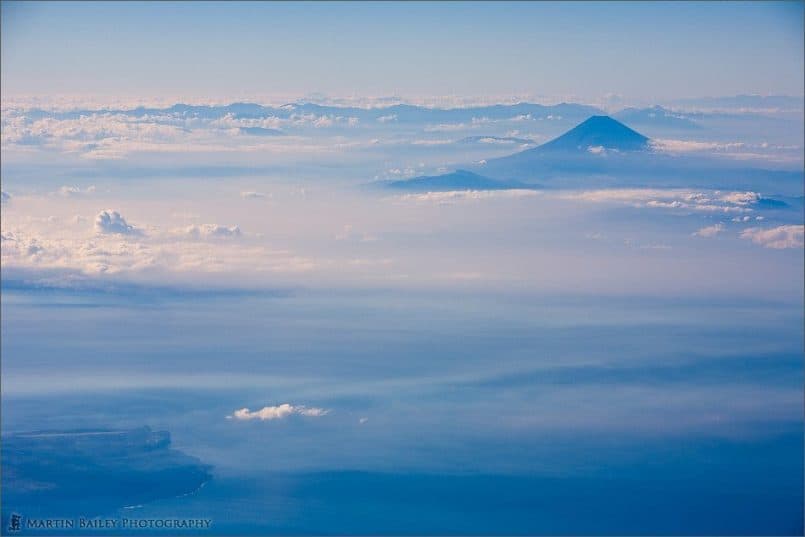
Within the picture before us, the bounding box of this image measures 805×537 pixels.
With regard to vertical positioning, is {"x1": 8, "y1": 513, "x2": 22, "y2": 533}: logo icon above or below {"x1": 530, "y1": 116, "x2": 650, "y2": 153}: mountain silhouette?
below

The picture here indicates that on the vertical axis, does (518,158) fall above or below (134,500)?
above

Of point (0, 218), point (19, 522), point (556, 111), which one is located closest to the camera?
point (19, 522)

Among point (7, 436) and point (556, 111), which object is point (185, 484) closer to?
point (7, 436)

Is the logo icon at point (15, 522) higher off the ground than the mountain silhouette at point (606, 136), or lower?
lower

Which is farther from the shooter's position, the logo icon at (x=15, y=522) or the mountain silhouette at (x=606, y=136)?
the mountain silhouette at (x=606, y=136)

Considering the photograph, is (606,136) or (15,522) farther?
(606,136)

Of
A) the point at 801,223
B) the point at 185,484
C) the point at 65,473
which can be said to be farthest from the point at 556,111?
the point at 65,473

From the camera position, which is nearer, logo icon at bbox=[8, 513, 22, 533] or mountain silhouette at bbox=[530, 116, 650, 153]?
logo icon at bbox=[8, 513, 22, 533]

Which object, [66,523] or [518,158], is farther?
[518,158]

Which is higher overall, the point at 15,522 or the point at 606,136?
the point at 606,136

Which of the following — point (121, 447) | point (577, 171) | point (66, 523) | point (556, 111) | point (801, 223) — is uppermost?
point (556, 111)

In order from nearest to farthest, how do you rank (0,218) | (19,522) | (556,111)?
(19,522), (0,218), (556,111)
